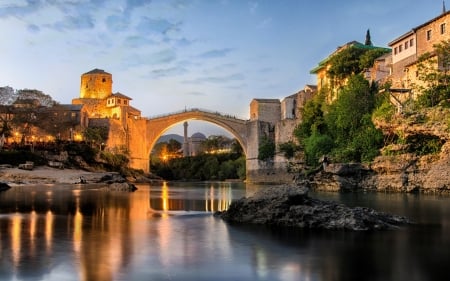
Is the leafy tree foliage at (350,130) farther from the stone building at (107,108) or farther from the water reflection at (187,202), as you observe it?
the stone building at (107,108)

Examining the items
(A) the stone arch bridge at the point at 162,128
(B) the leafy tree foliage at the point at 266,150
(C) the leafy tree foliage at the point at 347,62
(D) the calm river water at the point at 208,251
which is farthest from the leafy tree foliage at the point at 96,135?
(D) the calm river water at the point at 208,251

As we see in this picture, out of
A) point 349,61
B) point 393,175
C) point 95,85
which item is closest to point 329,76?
point 349,61

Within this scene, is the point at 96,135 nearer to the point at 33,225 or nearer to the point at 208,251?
the point at 33,225

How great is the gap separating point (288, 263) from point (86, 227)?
18.9 feet

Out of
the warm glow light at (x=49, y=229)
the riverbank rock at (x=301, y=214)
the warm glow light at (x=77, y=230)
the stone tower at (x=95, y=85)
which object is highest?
the stone tower at (x=95, y=85)

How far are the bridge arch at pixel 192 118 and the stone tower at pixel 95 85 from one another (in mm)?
10093

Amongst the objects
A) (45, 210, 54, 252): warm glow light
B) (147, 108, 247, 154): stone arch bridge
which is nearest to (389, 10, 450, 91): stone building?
(45, 210, 54, 252): warm glow light

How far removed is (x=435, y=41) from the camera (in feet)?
108

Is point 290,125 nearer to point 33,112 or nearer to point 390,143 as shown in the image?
point 390,143

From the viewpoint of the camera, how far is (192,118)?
233 ft

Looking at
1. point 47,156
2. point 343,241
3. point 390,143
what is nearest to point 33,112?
point 47,156

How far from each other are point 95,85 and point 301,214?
6823 centimetres

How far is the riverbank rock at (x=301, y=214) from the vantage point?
10.9 meters

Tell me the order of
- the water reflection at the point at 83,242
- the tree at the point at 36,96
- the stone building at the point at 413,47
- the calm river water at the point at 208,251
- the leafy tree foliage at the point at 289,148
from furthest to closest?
the tree at the point at 36,96 → the leafy tree foliage at the point at 289,148 → the stone building at the point at 413,47 → the water reflection at the point at 83,242 → the calm river water at the point at 208,251
